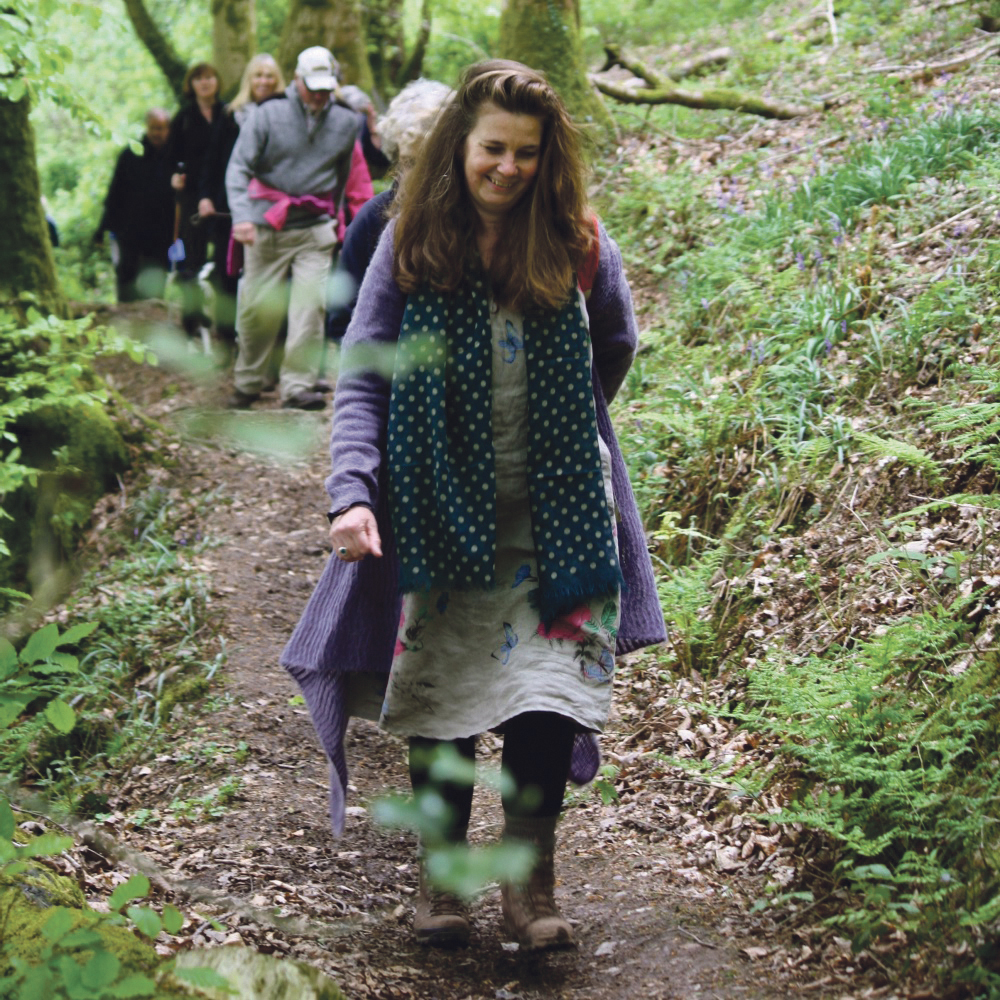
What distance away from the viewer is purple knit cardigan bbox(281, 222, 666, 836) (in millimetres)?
2855

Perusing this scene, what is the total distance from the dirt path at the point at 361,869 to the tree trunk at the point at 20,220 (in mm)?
2314

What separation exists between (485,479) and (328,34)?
11.2 metres

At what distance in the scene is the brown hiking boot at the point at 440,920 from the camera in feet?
9.58

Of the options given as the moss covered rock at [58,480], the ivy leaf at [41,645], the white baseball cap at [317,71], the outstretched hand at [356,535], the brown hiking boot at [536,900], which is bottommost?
the moss covered rock at [58,480]

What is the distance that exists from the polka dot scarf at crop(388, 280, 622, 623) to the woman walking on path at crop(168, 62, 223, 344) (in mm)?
7232

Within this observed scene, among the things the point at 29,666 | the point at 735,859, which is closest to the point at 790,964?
the point at 735,859

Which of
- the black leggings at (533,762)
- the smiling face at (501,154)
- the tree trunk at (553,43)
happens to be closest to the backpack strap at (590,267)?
the smiling face at (501,154)

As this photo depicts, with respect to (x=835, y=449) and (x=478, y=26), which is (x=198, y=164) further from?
(x=478, y=26)

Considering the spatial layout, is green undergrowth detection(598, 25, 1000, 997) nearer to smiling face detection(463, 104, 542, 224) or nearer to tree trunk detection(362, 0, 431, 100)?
smiling face detection(463, 104, 542, 224)

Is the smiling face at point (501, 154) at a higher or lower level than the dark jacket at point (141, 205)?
higher

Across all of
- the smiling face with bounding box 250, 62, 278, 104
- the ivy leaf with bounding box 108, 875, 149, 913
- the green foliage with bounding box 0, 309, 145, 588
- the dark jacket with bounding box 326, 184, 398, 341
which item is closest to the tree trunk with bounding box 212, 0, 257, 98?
the smiling face with bounding box 250, 62, 278, 104

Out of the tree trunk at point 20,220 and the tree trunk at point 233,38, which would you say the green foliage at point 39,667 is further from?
the tree trunk at point 233,38

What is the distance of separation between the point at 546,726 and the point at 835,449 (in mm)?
2608

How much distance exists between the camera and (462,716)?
113 inches
